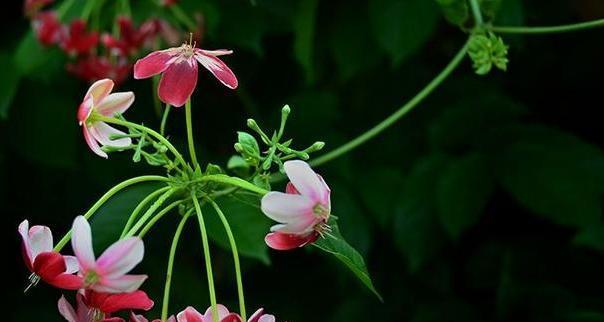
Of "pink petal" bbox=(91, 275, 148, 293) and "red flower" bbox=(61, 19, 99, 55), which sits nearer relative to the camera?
"pink petal" bbox=(91, 275, 148, 293)

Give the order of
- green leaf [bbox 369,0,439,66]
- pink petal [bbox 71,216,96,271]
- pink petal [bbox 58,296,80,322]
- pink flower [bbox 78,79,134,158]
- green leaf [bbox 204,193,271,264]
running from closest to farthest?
pink petal [bbox 71,216,96,271] < pink petal [bbox 58,296,80,322] < pink flower [bbox 78,79,134,158] < green leaf [bbox 204,193,271,264] < green leaf [bbox 369,0,439,66]

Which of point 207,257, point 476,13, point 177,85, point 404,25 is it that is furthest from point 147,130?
point 404,25

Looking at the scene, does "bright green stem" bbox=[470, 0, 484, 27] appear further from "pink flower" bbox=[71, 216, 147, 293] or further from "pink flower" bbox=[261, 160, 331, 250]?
"pink flower" bbox=[71, 216, 147, 293]

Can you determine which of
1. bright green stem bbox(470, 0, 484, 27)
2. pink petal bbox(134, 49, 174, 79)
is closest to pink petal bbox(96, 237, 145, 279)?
pink petal bbox(134, 49, 174, 79)

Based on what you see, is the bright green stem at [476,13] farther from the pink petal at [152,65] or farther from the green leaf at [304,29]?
the pink petal at [152,65]

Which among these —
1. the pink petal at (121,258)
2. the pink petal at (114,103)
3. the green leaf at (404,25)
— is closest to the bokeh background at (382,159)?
the green leaf at (404,25)

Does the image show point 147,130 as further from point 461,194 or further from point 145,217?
point 461,194
